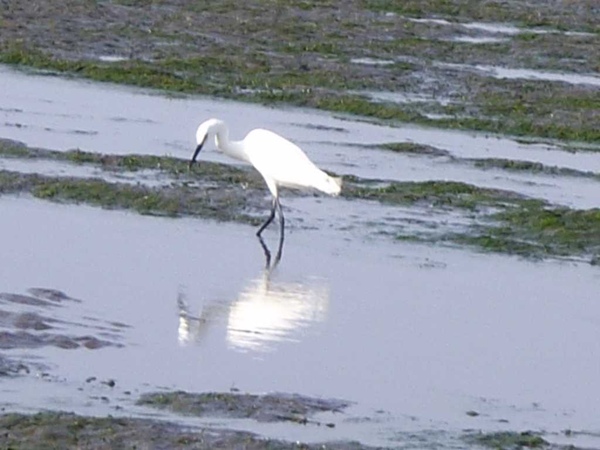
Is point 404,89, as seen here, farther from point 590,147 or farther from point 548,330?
point 548,330

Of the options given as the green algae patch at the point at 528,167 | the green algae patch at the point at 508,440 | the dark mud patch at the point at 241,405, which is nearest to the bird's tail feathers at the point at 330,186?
the green algae patch at the point at 528,167

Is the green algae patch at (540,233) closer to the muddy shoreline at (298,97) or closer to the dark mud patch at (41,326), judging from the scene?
the muddy shoreline at (298,97)

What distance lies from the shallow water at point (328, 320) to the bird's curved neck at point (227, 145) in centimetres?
94

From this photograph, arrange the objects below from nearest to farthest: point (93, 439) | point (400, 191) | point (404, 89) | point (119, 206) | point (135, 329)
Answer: point (93, 439) → point (135, 329) → point (119, 206) → point (400, 191) → point (404, 89)

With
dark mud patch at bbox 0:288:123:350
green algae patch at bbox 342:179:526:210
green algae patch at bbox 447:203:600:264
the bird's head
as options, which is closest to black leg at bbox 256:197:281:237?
the bird's head

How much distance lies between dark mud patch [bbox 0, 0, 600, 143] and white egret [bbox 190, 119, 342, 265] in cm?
608

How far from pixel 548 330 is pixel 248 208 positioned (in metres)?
4.27

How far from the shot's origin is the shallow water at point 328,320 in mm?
9117

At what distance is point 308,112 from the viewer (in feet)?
68.8

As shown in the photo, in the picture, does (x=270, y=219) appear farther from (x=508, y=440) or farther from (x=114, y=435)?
(x=114, y=435)

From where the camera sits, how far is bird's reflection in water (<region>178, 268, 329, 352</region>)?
10.4m

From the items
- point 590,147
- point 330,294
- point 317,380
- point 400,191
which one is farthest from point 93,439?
point 590,147

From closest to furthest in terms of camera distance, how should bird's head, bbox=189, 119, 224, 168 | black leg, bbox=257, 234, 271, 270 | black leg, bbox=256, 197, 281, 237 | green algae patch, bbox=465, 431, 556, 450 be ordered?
1. green algae patch, bbox=465, 431, 556, 450
2. black leg, bbox=257, 234, 271, 270
3. black leg, bbox=256, 197, 281, 237
4. bird's head, bbox=189, 119, 224, 168

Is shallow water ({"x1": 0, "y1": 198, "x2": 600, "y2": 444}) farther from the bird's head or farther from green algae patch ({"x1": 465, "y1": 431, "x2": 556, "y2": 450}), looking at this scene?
the bird's head
